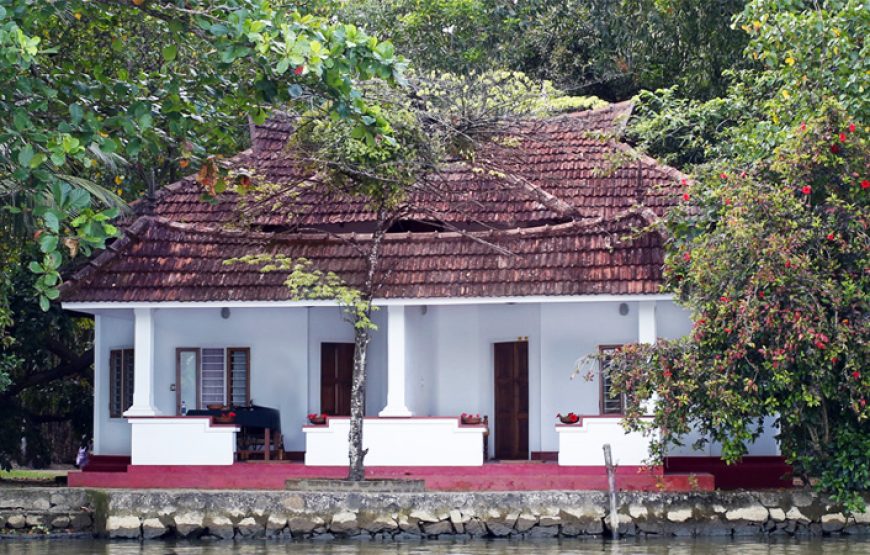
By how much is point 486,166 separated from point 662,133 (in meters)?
→ 3.06

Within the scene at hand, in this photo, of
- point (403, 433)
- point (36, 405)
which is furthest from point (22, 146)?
point (36, 405)

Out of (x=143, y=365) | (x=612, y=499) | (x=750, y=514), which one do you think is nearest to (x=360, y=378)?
(x=143, y=365)

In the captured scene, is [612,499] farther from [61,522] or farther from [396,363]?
[61,522]

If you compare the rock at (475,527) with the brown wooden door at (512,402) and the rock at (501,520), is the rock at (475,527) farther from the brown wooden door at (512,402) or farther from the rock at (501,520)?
the brown wooden door at (512,402)

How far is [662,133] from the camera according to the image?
79.4 ft

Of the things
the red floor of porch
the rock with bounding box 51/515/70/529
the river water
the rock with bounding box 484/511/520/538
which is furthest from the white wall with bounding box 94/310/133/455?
the rock with bounding box 484/511/520/538

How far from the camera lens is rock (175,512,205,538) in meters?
19.9

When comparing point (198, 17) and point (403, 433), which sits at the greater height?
point (198, 17)

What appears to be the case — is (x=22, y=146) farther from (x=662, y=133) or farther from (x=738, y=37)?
(x=738, y=37)

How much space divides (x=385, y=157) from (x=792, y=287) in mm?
5809

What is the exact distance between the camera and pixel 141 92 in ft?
53.3

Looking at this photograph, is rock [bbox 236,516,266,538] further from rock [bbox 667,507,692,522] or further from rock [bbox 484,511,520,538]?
rock [bbox 667,507,692,522]

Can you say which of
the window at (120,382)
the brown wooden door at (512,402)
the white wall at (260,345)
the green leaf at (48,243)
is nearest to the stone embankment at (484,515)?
the brown wooden door at (512,402)

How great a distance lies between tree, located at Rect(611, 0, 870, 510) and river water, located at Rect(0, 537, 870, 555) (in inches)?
46.5
